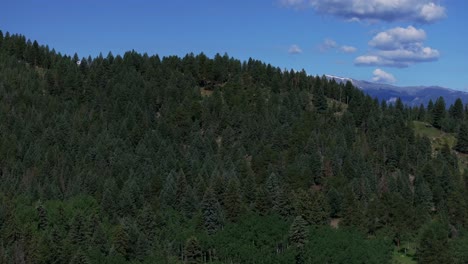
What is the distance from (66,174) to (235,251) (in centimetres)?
7722

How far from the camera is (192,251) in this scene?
379ft

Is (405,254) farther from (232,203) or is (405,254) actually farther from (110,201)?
(110,201)

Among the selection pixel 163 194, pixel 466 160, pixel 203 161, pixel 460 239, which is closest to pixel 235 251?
pixel 163 194

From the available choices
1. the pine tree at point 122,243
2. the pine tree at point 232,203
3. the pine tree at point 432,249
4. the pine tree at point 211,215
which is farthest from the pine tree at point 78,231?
the pine tree at point 432,249

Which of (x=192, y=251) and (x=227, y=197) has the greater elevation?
(x=227, y=197)

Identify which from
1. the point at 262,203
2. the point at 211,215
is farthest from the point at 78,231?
the point at 262,203

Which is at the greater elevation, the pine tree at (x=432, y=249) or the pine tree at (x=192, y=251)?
the pine tree at (x=432, y=249)

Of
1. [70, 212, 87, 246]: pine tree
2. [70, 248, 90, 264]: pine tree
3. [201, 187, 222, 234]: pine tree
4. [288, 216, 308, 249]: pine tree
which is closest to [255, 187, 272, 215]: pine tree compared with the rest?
[201, 187, 222, 234]: pine tree

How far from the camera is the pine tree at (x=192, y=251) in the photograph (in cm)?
11550

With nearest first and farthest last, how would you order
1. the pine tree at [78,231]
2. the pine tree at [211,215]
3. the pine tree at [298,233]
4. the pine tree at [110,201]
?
1. the pine tree at [78,231]
2. the pine tree at [298,233]
3. the pine tree at [211,215]
4. the pine tree at [110,201]

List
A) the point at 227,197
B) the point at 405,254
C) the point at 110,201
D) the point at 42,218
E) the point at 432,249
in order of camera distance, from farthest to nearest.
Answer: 1. the point at 110,201
2. the point at 227,197
3. the point at 42,218
4. the point at 405,254
5. the point at 432,249

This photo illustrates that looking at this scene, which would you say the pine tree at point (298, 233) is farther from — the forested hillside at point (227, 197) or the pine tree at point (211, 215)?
the pine tree at point (211, 215)

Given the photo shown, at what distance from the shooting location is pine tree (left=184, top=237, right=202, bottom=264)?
116m

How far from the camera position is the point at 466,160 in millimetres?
199500
